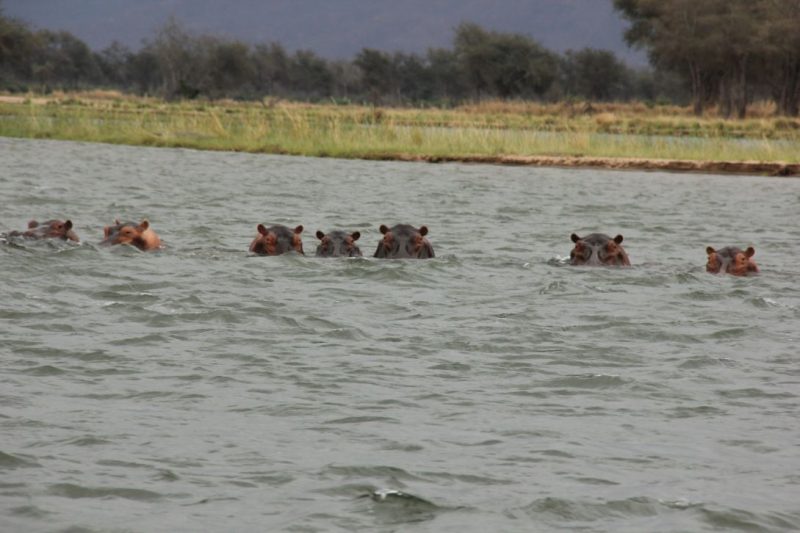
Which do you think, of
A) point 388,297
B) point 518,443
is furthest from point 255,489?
point 388,297

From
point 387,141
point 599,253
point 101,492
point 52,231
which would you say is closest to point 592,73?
point 387,141

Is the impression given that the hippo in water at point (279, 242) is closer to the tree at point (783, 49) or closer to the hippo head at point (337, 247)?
the hippo head at point (337, 247)

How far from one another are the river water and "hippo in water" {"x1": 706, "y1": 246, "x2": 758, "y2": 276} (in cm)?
Answer: 20

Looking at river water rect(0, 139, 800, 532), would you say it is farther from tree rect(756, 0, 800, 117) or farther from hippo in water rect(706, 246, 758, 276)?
tree rect(756, 0, 800, 117)

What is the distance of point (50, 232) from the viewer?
13508mm

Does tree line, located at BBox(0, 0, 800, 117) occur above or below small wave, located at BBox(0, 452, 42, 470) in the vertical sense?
above

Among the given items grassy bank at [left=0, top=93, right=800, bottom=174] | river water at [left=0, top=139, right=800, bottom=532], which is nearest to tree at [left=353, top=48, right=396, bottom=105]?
grassy bank at [left=0, top=93, right=800, bottom=174]

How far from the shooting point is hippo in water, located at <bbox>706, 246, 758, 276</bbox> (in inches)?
505

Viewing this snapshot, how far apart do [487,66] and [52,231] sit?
76747mm

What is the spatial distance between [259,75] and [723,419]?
366 ft

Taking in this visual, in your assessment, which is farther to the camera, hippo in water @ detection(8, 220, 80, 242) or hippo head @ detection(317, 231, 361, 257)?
hippo in water @ detection(8, 220, 80, 242)

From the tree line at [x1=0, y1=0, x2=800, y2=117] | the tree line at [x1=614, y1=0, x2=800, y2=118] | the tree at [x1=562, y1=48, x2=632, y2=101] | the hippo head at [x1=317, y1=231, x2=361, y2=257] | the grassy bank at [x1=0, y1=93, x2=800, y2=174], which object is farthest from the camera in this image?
the tree at [x1=562, y1=48, x2=632, y2=101]

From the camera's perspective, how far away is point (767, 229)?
747 inches

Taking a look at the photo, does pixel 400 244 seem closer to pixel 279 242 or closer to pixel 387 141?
pixel 279 242
